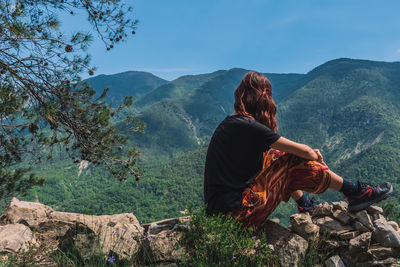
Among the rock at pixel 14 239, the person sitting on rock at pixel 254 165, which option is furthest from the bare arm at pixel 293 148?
the rock at pixel 14 239

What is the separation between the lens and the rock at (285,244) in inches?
96.8

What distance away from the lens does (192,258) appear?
2.25m

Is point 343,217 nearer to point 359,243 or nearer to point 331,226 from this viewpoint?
point 331,226

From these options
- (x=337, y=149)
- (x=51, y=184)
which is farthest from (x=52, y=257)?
(x=337, y=149)

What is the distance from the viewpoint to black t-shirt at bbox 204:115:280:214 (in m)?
2.44

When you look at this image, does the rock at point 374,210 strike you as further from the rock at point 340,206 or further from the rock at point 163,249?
the rock at point 163,249

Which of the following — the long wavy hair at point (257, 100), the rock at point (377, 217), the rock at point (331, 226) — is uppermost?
the long wavy hair at point (257, 100)

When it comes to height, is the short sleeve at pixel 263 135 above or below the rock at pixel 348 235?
above

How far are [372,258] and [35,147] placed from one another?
5659 millimetres

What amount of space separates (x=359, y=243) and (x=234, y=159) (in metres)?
1.66

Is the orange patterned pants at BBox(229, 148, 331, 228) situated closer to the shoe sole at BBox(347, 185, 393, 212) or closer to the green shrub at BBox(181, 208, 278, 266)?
the green shrub at BBox(181, 208, 278, 266)

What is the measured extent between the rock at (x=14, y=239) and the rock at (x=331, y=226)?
3.22 m

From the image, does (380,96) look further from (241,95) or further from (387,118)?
(241,95)

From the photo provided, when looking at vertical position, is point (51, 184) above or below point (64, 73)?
below
